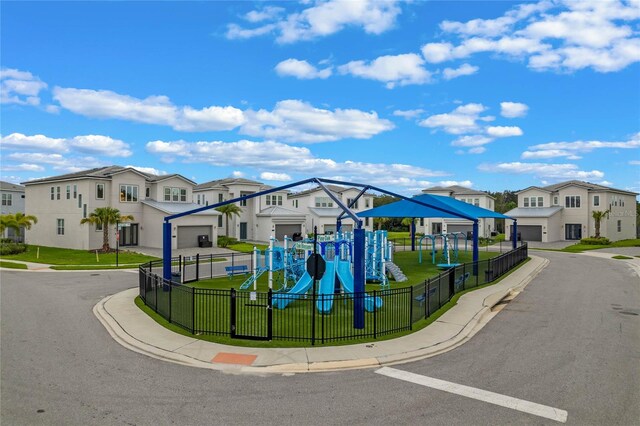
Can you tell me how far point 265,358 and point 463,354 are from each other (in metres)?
5.10

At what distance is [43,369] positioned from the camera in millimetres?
9773

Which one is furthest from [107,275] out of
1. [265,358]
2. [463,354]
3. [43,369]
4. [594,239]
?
[594,239]

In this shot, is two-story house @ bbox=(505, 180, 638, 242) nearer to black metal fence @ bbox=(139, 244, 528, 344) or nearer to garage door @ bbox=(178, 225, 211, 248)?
garage door @ bbox=(178, 225, 211, 248)

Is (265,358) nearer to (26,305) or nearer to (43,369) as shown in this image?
(43,369)

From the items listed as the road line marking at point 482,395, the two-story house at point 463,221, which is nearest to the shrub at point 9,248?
the road line marking at point 482,395

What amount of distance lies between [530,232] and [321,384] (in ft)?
194

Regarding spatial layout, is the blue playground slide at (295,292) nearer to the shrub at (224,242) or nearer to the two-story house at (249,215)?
the shrub at (224,242)

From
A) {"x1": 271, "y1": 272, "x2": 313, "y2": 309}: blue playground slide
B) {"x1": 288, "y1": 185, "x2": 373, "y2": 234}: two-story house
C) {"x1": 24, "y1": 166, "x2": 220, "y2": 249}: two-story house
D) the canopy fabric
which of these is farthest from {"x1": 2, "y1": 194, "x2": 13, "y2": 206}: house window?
{"x1": 271, "y1": 272, "x2": 313, "y2": 309}: blue playground slide

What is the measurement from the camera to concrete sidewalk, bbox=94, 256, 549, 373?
10211 millimetres

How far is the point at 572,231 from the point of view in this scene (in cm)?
6012

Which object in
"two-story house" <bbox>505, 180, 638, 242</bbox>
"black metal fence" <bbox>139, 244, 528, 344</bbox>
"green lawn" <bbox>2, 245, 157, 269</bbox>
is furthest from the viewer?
"two-story house" <bbox>505, 180, 638, 242</bbox>

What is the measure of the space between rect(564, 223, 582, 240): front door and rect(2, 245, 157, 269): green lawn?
178ft

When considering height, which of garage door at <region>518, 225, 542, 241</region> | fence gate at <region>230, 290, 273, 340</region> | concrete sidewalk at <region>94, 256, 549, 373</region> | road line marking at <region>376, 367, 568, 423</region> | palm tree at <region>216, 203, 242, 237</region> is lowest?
road line marking at <region>376, 367, 568, 423</region>

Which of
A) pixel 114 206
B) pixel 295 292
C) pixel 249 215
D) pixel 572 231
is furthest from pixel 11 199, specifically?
pixel 572 231
